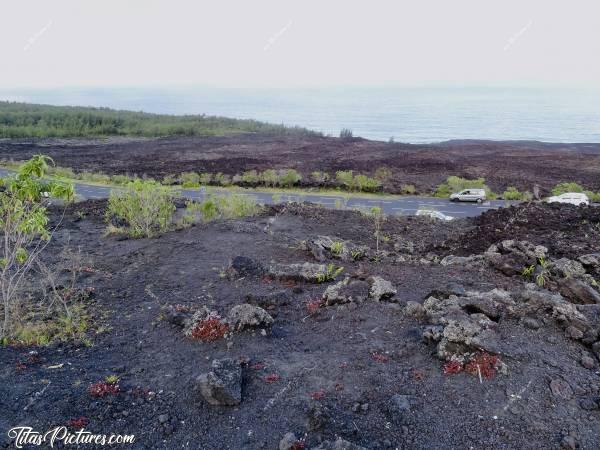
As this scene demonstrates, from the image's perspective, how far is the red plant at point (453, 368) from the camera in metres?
6.39

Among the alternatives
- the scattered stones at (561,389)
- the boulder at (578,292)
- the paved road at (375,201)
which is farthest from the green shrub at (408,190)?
the scattered stones at (561,389)

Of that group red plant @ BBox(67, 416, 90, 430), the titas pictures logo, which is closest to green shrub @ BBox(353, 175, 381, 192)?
red plant @ BBox(67, 416, 90, 430)

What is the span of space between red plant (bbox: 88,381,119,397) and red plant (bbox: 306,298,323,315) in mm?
3330

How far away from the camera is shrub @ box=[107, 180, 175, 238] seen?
1427cm

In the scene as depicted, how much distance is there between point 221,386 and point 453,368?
3.00 metres

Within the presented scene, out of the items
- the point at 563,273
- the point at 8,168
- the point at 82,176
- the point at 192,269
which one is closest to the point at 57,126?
the point at 8,168

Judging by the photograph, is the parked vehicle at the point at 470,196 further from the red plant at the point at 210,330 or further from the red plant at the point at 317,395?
the red plant at the point at 317,395

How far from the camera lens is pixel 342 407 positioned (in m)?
5.87

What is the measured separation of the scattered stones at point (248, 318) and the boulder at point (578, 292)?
5.17m

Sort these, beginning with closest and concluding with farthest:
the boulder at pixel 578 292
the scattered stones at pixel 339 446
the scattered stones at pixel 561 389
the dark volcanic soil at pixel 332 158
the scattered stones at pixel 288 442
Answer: the scattered stones at pixel 339 446, the scattered stones at pixel 288 442, the scattered stones at pixel 561 389, the boulder at pixel 578 292, the dark volcanic soil at pixel 332 158

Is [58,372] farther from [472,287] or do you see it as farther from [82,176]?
[82,176]

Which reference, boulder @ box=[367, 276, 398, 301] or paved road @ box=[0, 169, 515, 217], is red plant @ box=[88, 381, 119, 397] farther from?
paved road @ box=[0, 169, 515, 217]

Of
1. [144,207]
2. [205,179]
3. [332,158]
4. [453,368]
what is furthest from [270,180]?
[453,368]

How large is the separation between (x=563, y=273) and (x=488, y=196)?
23.4m
